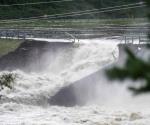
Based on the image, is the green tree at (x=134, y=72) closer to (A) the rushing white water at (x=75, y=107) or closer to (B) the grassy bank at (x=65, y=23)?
(A) the rushing white water at (x=75, y=107)

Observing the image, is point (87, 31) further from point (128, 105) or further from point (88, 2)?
point (88, 2)

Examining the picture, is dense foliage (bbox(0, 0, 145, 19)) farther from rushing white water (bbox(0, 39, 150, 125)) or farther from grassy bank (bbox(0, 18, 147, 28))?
rushing white water (bbox(0, 39, 150, 125))

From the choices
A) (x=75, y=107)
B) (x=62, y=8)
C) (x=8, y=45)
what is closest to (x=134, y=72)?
(x=75, y=107)

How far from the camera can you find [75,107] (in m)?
27.8

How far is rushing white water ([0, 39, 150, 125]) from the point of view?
23.3 metres

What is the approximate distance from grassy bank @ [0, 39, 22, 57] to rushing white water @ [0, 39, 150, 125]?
2.68 meters

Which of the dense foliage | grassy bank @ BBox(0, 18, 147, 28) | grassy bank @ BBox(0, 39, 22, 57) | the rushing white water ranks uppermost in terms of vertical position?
the dense foliage

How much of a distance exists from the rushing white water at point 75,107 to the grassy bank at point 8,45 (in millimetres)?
2676

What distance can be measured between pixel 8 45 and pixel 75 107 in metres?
11.9

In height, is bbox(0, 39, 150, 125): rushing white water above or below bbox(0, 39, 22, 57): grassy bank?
below

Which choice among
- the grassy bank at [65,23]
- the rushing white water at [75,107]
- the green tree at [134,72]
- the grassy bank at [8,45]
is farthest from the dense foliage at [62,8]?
the green tree at [134,72]

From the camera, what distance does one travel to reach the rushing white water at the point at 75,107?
2330 centimetres

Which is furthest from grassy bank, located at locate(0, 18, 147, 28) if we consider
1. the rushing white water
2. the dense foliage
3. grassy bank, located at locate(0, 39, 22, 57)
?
the rushing white water

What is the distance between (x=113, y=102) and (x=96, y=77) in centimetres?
296
